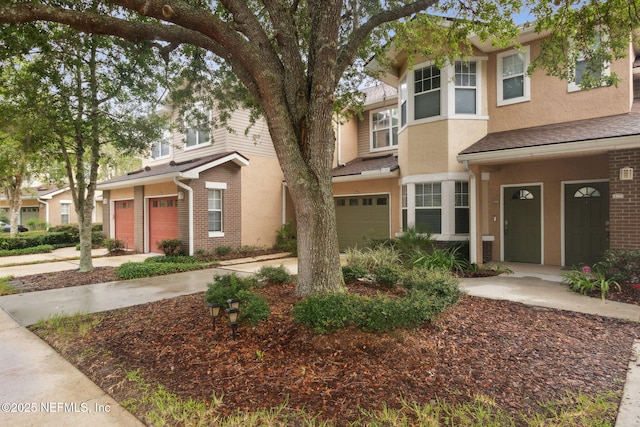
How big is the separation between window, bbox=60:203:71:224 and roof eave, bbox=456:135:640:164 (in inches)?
1212

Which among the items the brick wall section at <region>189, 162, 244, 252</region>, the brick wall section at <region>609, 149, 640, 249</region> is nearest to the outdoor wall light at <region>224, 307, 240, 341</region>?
the brick wall section at <region>609, 149, 640, 249</region>

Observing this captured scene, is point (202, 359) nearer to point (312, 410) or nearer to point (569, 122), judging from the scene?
point (312, 410)

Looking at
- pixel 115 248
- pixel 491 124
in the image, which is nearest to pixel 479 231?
pixel 491 124

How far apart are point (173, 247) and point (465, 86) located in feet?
34.1

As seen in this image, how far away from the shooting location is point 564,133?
795 centimetres

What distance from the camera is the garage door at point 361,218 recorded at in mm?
12352

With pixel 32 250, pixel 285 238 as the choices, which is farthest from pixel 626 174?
pixel 32 250

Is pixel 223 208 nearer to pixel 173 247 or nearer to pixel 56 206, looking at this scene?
pixel 173 247

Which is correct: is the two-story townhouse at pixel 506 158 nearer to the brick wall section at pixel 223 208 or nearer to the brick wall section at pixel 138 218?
the brick wall section at pixel 223 208

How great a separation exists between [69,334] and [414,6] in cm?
714

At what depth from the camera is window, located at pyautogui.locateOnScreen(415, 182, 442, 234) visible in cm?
962

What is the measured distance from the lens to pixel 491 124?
9867 millimetres

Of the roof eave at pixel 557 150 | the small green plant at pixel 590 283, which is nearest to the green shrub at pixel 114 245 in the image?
the roof eave at pixel 557 150

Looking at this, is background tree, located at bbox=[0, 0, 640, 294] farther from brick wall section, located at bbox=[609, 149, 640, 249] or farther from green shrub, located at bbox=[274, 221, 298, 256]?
green shrub, located at bbox=[274, 221, 298, 256]
